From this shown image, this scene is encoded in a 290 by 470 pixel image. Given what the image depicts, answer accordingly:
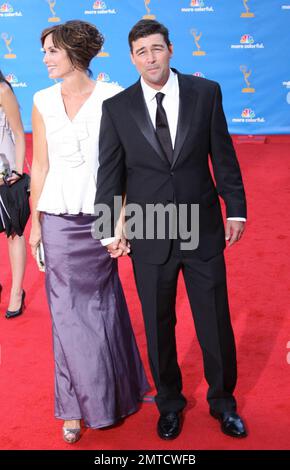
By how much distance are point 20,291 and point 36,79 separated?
15.7 feet

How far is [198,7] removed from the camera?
7.59 m

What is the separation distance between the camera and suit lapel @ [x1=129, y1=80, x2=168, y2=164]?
2.43m

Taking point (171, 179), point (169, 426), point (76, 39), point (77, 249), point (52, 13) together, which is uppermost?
point (52, 13)

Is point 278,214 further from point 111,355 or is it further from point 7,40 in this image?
point 7,40

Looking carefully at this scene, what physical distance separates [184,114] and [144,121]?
0.46 ft

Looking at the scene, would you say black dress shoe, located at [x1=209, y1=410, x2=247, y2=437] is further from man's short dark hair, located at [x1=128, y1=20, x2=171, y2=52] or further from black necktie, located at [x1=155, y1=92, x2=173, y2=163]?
man's short dark hair, located at [x1=128, y1=20, x2=171, y2=52]

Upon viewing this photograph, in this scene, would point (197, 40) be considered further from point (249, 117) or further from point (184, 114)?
point (184, 114)

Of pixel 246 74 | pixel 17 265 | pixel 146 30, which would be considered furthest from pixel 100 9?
pixel 146 30

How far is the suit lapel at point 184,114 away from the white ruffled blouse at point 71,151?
30cm

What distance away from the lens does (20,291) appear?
13.1 feet

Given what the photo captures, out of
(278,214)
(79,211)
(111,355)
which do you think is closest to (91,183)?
(79,211)

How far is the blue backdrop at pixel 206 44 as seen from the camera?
751 centimetres

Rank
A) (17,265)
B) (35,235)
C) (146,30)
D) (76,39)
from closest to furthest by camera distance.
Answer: (146,30) → (76,39) → (35,235) → (17,265)

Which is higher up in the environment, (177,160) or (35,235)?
(177,160)
